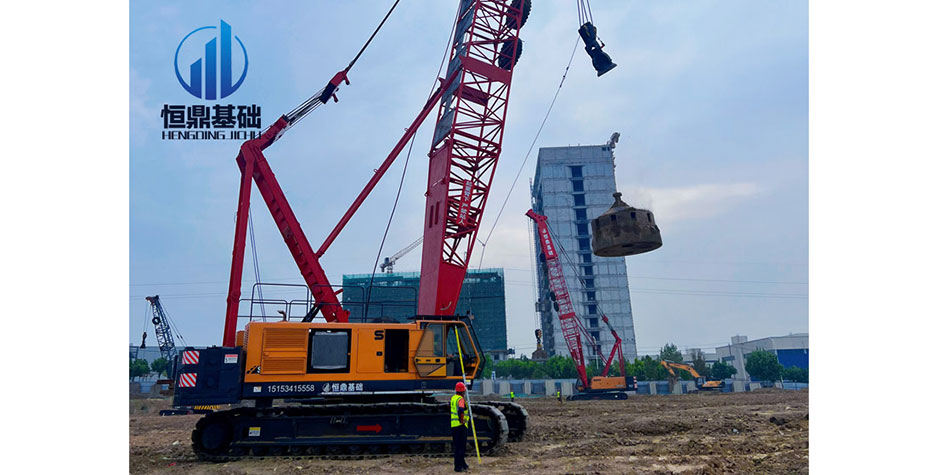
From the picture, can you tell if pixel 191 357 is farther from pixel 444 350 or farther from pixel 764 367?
pixel 764 367

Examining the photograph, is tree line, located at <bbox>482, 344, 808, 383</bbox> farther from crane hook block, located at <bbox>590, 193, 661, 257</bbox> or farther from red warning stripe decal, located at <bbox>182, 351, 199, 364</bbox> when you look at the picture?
red warning stripe decal, located at <bbox>182, 351, 199, 364</bbox>

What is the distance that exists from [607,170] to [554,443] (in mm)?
86855

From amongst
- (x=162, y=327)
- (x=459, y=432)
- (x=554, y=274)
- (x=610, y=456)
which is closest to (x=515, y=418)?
(x=610, y=456)

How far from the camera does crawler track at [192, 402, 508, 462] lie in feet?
37.9

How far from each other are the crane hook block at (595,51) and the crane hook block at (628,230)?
4.88 metres

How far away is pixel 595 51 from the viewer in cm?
1592

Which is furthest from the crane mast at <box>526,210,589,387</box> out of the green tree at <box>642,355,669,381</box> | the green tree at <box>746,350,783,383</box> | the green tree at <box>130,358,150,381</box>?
the green tree at <box>130,358,150,381</box>

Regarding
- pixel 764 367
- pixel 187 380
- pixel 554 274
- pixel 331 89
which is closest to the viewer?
pixel 187 380

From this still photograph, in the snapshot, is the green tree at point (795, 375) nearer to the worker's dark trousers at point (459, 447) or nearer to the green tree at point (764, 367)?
the green tree at point (764, 367)

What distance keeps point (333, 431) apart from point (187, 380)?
304 centimetres

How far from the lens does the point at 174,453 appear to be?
1290 centimetres

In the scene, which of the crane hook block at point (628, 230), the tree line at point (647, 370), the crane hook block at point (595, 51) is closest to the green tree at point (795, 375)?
the tree line at point (647, 370)

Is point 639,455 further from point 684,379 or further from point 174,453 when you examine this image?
point 684,379

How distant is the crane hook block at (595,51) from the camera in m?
15.9
